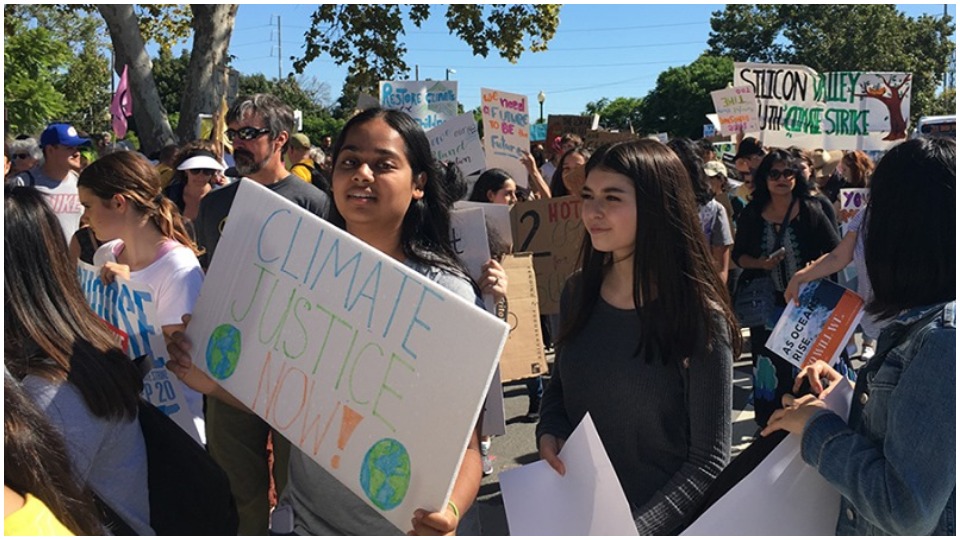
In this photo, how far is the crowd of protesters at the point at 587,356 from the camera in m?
1.68

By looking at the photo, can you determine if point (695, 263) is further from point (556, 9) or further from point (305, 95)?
point (305, 95)

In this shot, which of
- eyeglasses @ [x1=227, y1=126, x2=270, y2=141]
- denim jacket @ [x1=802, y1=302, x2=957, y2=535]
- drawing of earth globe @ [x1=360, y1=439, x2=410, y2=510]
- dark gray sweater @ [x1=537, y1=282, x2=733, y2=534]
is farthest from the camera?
eyeglasses @ [x1=227, y1=126, x2=270, y2=141]

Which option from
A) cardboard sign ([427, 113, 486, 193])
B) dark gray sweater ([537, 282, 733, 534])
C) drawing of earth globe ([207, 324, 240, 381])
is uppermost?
cardboard sign ([427, 113, 486, 193])

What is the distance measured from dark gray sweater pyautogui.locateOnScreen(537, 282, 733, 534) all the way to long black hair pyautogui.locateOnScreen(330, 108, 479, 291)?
0.38 m

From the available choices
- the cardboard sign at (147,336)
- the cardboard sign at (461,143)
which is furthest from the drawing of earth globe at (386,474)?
the cardboard sign at (461,143)

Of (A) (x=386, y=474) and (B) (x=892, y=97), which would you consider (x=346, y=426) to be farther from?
(B) (x=892, y=97)

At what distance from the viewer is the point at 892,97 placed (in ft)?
39.4

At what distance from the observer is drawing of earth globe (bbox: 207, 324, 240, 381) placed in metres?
2.16

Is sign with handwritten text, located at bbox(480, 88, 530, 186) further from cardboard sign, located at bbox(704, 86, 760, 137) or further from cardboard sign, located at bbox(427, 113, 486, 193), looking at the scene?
cardboard sign, located at bbox(704, 86, 760, 137)

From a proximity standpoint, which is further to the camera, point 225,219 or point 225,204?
point 225,204

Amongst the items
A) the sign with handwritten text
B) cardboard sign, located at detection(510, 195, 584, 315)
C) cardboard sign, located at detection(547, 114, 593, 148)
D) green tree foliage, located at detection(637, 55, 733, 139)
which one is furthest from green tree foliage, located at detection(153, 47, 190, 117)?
cardboard sign, located at detection(510, 195, 584, 315)

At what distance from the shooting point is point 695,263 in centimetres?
Result: 236

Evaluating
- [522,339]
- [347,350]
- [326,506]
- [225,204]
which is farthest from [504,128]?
[347,350]

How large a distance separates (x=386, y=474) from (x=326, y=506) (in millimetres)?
397
